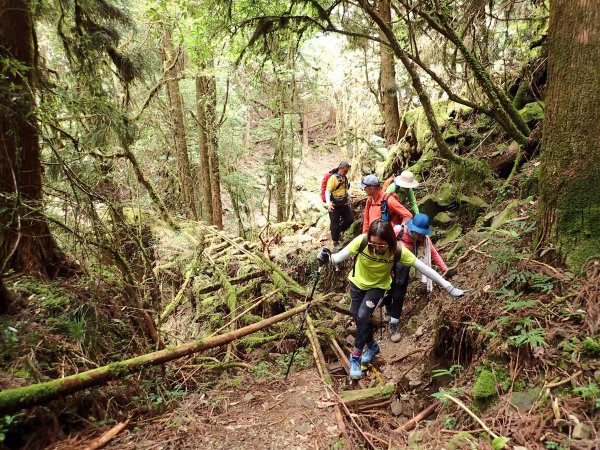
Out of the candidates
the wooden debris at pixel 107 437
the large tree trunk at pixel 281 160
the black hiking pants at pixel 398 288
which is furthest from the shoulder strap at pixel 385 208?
the large tree trunk at pixel 281 160

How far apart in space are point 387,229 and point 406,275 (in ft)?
5.17

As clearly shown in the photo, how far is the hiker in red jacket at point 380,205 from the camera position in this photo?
5789 mm

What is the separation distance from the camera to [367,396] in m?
4.11

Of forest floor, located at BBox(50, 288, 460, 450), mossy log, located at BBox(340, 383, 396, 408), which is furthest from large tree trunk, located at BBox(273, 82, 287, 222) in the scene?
mossy log, located at BBox(340, 383, 396, 408)

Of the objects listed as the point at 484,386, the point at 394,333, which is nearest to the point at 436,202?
the point at 394,333

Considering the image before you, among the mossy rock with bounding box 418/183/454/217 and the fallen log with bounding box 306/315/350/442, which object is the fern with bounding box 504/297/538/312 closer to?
the fallen log with bounding box 306/315/350/442

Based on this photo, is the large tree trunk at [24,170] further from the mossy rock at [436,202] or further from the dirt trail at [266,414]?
the mossy rock at [436,202]

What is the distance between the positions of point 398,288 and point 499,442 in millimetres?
3182

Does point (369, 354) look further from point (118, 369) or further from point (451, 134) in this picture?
point (451, 134)

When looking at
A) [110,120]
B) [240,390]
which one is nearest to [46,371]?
[240,390]

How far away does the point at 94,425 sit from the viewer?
3.37m

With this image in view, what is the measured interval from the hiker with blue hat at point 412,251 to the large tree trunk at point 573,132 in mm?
1847

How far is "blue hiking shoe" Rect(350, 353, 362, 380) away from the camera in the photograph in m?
4.73

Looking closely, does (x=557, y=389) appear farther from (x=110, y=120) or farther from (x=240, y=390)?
(x=110, y=120)
